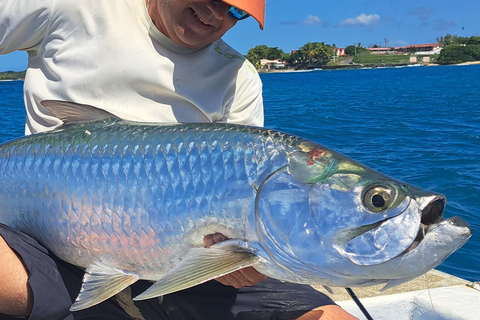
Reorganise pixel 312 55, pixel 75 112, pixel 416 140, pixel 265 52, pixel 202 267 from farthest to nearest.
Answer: pixel 265 52, pixel 312 55, pixel 416 140, pixel 75 112, pixel 202 267

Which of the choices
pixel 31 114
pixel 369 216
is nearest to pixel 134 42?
pixel 31 114

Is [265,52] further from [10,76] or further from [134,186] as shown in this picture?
[134,186]

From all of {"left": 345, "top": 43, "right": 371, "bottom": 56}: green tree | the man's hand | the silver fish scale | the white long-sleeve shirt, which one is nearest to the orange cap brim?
the white long-sleeve shirt

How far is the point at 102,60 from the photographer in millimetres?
2699

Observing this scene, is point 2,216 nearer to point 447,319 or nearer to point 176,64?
point 176,64

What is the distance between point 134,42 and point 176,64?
25 cm

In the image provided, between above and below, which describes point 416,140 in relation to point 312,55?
below

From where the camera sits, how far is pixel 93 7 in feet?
8.94

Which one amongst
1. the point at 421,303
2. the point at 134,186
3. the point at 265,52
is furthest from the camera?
the point at 265,52

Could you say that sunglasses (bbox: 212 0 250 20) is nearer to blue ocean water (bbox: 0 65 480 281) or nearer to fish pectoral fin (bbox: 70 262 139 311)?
fish pectoral fin (bbox: 70 262 139 311)

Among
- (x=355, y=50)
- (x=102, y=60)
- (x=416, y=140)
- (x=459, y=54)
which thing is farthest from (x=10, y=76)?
(x=102, y=60)

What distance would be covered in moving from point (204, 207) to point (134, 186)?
315 millimetres

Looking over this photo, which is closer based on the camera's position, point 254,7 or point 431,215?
point 431,215

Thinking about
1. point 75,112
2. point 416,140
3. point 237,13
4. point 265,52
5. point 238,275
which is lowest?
point 416,140
